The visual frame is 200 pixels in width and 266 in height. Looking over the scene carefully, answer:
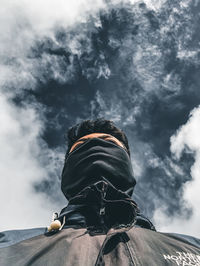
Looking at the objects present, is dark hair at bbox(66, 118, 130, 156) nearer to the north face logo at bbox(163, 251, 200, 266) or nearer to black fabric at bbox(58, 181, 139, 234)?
black fabric at bbox(58, 181, 139, 234)

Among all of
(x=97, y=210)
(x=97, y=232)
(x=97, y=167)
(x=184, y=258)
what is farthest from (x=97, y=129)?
(x=184, y=258)

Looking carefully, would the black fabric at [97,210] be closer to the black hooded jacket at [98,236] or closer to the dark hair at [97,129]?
the black hooded jacket at [98,236]

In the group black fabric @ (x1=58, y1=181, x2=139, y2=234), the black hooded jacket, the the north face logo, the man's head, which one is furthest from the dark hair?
the the north face logo

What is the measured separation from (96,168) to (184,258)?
1.11 meters

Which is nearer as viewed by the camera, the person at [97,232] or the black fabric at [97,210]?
the person at [97,232]

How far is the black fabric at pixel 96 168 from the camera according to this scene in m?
2.32

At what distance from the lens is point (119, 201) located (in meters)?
1.91

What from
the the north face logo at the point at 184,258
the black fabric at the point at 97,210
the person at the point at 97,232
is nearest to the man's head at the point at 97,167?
the person at the point at 97,232

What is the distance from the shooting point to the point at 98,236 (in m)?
1.56

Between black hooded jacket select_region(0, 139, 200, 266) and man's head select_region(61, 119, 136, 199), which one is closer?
black hooded jacket select_region(0, 139, 200, 266)

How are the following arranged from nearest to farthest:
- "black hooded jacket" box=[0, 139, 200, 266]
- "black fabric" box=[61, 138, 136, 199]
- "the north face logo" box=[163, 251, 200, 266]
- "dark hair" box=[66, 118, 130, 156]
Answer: "black hooded jacket" box=[0, 139, 200, 266] < "the north face logo" box=[163, 251, 200, 266] < "black fabric" box=[61, 138, 136, 199] < "dark hair" box=[66, 118, 130, 156]

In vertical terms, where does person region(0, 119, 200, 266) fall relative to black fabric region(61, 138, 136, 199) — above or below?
below

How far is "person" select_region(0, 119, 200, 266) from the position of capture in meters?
1.37

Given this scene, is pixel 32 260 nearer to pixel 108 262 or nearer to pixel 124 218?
pixel 108 262
